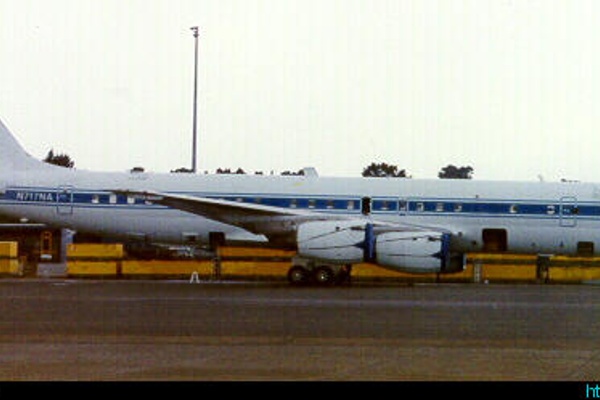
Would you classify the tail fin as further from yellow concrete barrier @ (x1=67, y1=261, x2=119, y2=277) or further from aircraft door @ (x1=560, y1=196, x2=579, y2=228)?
aircraft door @ (x1=560, y1=196, x2=579, y2=228)

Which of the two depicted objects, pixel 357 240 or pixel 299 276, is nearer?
pixel 357 240

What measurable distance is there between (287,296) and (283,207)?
8.64 metres

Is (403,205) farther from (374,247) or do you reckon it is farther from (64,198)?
(64,198)

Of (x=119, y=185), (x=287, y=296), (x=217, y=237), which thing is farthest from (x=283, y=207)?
(x=287, y=296)

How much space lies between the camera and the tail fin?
38.9m

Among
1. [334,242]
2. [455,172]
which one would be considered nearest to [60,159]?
[455,172]

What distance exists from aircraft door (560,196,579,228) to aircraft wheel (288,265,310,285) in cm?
789

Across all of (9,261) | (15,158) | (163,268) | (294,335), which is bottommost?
(163,268)

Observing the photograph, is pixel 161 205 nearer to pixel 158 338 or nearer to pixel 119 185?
pixel 119 185

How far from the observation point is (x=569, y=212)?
3750 cm

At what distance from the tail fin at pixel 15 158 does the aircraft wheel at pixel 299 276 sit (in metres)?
8.86

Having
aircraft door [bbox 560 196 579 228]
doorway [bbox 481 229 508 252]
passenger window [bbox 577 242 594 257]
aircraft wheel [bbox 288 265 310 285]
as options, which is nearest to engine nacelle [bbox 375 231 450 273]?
aircraft wheel [bbox 288 265 310 285]

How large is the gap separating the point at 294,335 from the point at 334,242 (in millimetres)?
16086

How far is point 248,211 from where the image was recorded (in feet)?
116
